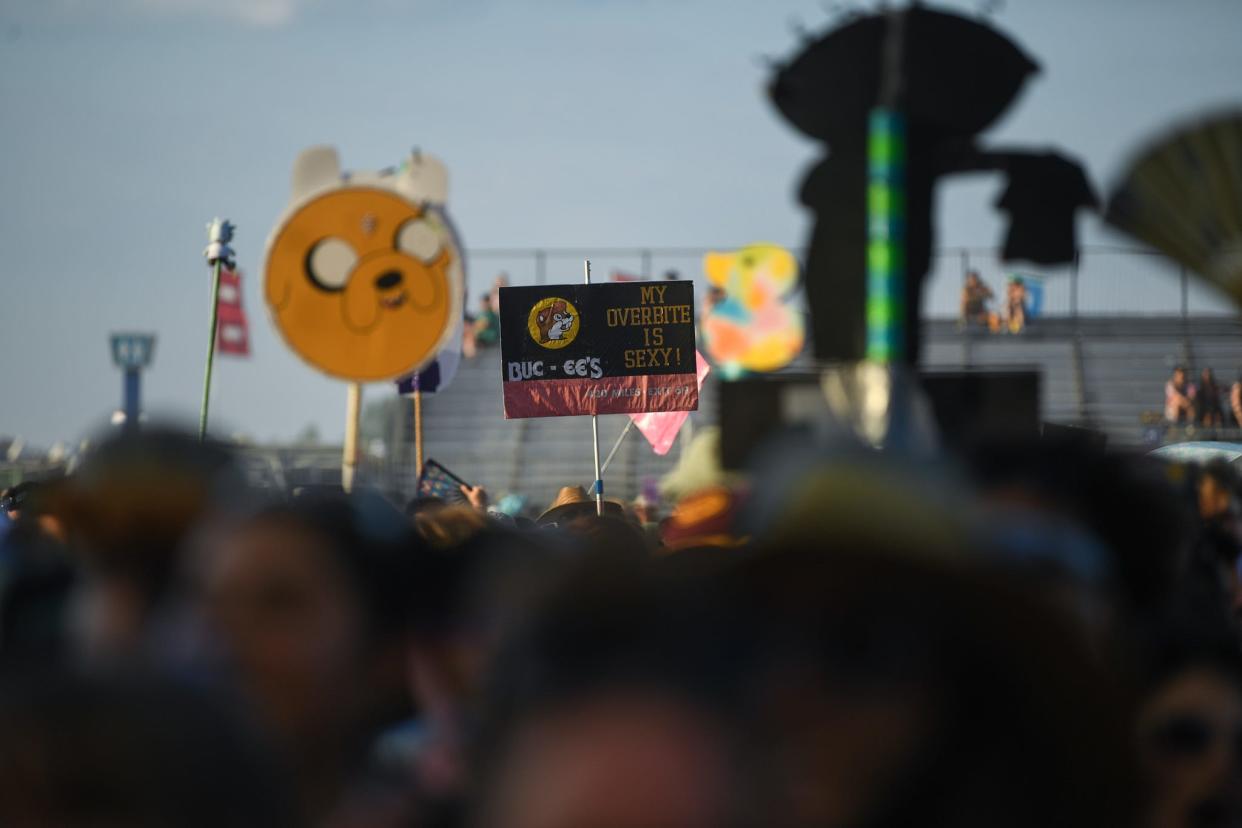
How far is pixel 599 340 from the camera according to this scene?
8.51m

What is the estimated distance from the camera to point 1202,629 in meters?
2.42

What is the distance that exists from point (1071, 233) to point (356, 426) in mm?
3211

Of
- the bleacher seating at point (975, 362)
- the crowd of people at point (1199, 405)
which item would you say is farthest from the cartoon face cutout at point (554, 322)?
the bleacher seating at point (975, 362)

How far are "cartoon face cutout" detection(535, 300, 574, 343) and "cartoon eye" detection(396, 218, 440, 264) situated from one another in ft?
10.0

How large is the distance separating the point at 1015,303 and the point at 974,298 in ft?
3.19

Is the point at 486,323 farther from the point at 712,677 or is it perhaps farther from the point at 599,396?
the point at 712,677

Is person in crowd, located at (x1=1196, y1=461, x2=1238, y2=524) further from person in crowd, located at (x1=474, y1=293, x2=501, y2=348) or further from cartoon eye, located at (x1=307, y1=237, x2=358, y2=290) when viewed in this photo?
person in crowd, located at (x1=474, y1=293, x2=501, y2=348)

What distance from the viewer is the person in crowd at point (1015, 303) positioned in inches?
901

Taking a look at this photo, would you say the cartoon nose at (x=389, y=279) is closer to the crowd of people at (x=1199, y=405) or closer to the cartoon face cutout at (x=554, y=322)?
the cartoon face cutout at (x=554, y=322)

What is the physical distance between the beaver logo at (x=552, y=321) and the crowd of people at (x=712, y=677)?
5956 mm

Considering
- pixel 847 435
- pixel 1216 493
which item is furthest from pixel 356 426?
pixel 847 435

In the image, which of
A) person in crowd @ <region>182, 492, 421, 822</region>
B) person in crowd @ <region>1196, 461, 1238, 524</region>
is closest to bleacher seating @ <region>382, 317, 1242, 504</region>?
person in crowd @ <region>1196, 461, 1238, 524</region>

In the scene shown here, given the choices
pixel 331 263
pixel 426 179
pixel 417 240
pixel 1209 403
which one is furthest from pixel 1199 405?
pixel 331 263

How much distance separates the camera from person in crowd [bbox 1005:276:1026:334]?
901 inches
